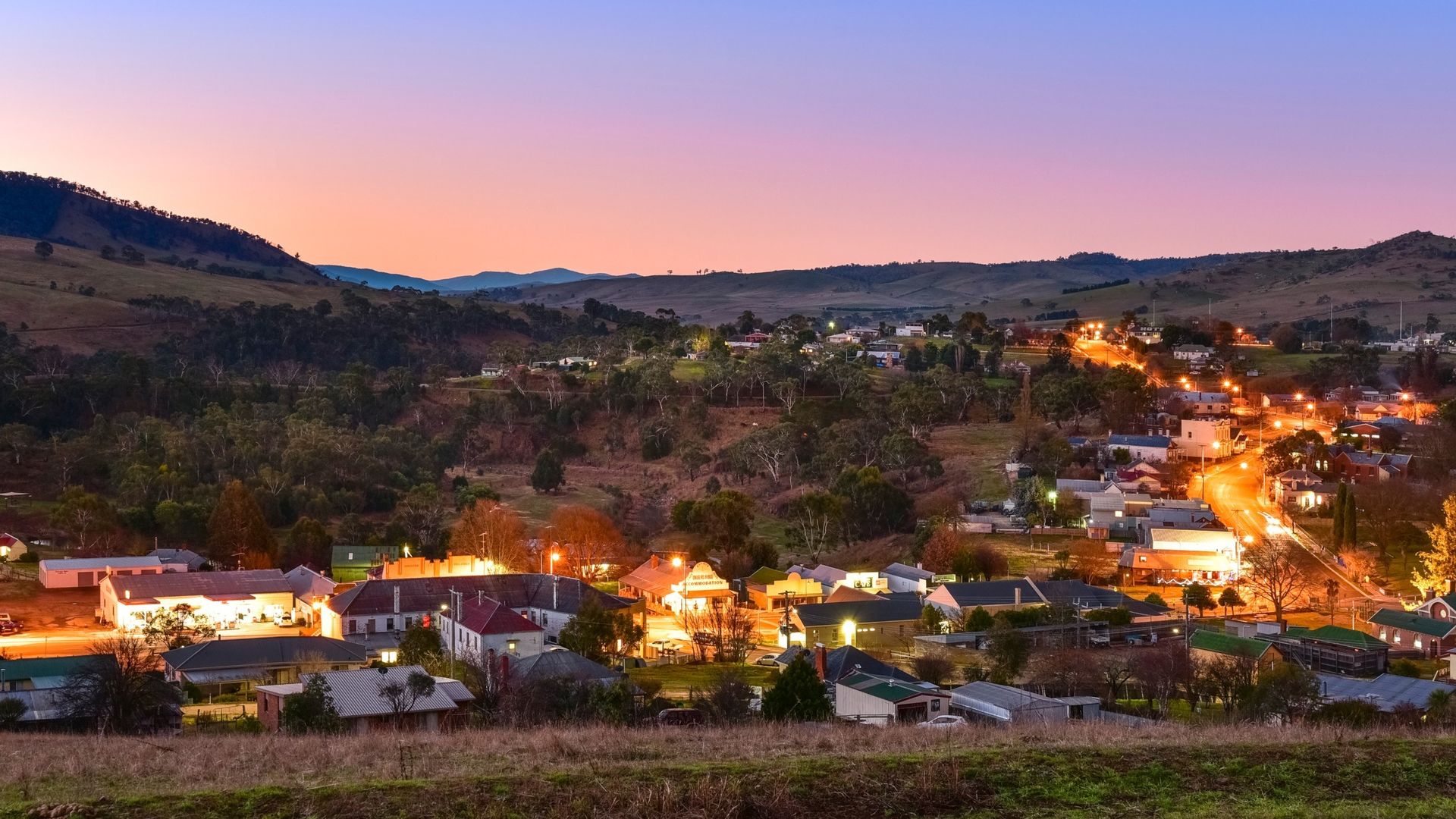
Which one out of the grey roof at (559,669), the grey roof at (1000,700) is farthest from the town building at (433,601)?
the grey roof at (1000,700)

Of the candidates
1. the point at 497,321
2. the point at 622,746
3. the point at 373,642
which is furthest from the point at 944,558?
the point at 497,321

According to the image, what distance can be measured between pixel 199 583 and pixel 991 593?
68.2 feet

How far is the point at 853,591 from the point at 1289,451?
75.0 ft

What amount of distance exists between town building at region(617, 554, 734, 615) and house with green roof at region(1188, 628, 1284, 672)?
13.9 meters

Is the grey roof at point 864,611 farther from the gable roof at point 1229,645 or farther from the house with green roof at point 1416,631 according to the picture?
the house with green roof at point 1416,631

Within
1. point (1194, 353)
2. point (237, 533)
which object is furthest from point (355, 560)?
point (1194, 353)

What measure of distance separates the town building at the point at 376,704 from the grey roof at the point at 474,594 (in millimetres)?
12351

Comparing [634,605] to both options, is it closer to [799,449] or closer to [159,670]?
[159,670]

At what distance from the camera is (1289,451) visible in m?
50.8

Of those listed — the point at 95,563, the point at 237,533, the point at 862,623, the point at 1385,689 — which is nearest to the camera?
the point at 1385,689

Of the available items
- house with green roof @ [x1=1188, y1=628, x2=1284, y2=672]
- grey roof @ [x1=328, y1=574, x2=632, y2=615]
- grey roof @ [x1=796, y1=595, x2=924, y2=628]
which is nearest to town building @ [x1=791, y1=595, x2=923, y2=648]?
grey roof @ [x1=796, y1=595, x2=924, y2=628]

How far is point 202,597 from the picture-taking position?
35.7 meters

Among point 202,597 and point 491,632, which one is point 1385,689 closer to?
point 491,632

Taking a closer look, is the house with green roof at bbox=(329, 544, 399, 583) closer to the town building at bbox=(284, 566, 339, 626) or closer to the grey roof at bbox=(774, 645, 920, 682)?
the town building at bbox=(284, 566, 339, 626)
